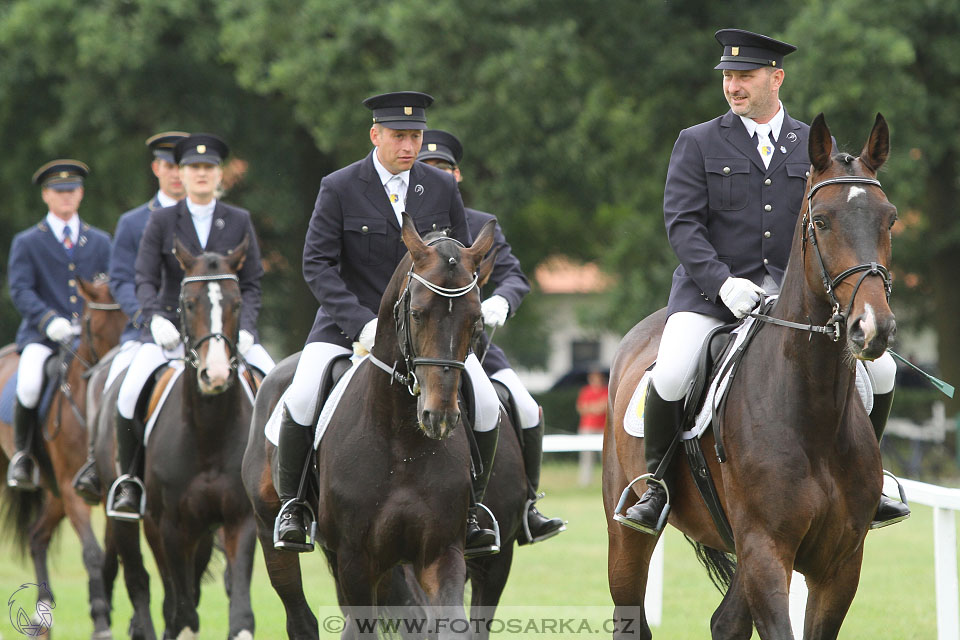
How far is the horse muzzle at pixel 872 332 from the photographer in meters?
4.95

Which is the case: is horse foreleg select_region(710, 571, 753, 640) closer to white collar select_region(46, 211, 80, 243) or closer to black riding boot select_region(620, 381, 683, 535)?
black riding boot select_region(620, 381, 683, 535)

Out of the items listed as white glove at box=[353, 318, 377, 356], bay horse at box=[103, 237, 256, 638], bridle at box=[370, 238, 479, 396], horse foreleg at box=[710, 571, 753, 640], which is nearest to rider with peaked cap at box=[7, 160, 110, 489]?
bay horse at box=[103, 237, 256, 638]

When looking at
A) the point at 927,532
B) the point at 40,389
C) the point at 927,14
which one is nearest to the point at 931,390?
the point at 927,14

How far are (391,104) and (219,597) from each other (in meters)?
7.83

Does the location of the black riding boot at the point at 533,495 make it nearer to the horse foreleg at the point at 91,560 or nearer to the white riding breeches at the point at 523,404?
the white riding breeches at the point at 523,404

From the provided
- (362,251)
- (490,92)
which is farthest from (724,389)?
(490,92)

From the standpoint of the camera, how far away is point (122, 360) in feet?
34.9

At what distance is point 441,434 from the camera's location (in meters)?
5.63

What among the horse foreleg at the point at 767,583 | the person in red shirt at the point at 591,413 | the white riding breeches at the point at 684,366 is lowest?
the person in red shirt at the point at 591,413

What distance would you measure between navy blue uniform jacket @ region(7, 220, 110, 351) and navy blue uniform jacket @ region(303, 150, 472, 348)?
20.0ft

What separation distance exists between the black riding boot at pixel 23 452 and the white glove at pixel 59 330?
27.9 inches

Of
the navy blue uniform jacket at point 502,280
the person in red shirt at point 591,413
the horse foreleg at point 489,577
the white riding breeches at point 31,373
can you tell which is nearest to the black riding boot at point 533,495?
the horse foreleg at point 489,577

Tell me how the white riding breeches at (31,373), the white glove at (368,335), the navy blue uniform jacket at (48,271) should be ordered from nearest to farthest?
the white glove at (368,335)
the white riding breeches at (31,373)
the navy blue uniform jacket at (48,271)

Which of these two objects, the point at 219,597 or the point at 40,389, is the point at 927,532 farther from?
the point at 40,389
